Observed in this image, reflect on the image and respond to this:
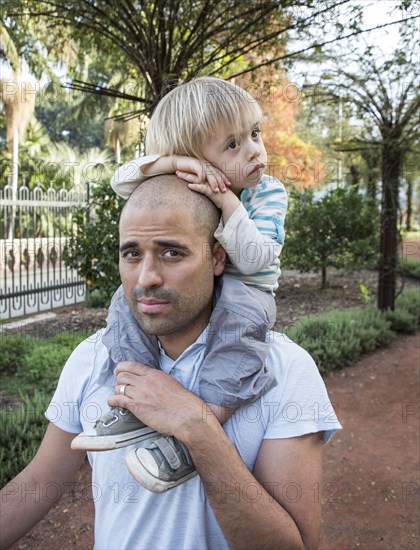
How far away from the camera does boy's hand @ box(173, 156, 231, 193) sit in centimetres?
158

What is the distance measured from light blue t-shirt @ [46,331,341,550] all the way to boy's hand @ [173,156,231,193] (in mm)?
491

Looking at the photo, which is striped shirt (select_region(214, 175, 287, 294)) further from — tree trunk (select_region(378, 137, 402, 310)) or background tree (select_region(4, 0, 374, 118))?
tree trunk (select_region(378, 137, 402, 310))

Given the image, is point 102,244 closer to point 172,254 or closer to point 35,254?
point 35,254

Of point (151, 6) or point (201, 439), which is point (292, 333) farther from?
point (201, 439)

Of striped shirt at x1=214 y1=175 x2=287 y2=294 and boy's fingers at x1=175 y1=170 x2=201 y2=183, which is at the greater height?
boy's fingers at x1=175 y1=170 x2=201 y2=183

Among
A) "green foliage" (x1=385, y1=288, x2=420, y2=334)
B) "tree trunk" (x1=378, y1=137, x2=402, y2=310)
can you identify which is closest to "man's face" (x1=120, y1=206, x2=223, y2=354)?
"tree trunk" (x1=378, y1=137, x2=402, y2=310)

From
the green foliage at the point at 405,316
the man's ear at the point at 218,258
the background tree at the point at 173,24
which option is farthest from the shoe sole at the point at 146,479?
the green foliage at the point at 405,316

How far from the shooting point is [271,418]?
1.44 meters

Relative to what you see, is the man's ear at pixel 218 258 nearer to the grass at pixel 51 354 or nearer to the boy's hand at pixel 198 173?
the boy's hand at pixel 198 173

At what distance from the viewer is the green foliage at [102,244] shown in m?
6.89

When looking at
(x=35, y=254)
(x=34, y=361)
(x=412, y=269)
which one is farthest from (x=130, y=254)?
(x=412, y=269)

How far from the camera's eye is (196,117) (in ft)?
5.71

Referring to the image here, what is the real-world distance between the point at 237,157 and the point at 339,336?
18.1 ft

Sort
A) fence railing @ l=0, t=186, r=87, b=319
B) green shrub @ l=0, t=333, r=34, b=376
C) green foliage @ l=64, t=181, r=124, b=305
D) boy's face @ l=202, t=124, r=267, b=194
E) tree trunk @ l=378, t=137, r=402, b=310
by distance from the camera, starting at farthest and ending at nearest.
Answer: fence railing @ l=0, t=186, r=87, b=319, tree trunk @ l=378, t=137, r=402, b=310, green foliage @ l=64, t=181, r=124, b=305, green shrub @ l=0, t=333, r=34, b=376, boy's face @ l=202, t=124, r=267, b=194
